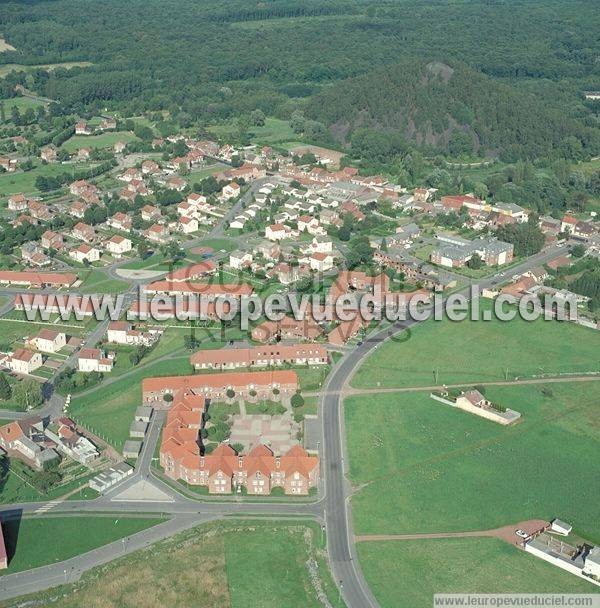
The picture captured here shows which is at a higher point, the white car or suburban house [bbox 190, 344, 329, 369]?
the white car

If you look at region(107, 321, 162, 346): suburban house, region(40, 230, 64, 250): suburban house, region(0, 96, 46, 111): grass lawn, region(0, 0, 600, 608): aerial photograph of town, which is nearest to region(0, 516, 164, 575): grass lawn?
region(0, 0, 600, 608): aerial photograph of town

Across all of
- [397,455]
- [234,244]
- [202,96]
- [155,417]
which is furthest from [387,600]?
[202,96]

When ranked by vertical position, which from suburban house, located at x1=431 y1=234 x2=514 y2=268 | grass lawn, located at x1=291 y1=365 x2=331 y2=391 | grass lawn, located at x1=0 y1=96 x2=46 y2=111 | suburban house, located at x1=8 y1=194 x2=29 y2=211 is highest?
grass lawn, located at x1=291 y1=365 x2=331 y2=391

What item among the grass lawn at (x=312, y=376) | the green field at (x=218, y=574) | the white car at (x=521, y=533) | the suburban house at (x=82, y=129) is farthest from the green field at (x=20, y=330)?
the suburban house at (x=82, y=129)

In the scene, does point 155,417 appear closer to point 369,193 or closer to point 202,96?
point 369,193

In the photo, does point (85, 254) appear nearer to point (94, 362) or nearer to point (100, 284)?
point (100, 284)

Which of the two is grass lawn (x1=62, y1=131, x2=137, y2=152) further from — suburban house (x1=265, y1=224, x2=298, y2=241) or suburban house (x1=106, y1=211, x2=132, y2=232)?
suburban house (x1=265, y1=224, x2=298, y2=241)
